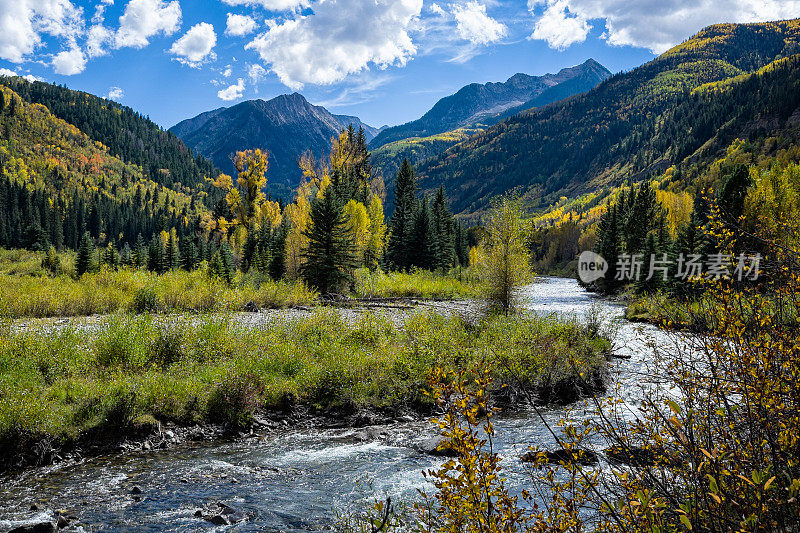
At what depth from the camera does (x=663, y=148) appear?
191875 millimetres

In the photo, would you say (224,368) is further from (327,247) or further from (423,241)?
(423,241)

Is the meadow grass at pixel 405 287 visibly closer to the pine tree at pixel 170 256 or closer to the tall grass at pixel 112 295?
the tall grass at pixel 112 295

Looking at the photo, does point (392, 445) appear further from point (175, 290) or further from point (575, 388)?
point (175, 290)

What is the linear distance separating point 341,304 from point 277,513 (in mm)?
22436

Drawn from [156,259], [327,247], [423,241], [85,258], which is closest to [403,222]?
[423,241]

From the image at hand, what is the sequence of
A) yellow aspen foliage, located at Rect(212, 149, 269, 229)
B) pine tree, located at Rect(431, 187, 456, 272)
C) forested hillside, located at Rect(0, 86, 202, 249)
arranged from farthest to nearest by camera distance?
1. forested hillside, located at Rect(0, 86, 202, 249)
2. pine tree, located at Rect(431, 187, 456, 272)
3. yellow aspen foliage, located at Rect(212, 149, 269, 229)

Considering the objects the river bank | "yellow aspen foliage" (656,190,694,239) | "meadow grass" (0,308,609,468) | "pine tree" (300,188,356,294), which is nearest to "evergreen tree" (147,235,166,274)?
"pine tree" (300,188,356,294)

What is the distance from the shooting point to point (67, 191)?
13888 centimetres

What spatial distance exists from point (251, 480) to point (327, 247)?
25.3 metres

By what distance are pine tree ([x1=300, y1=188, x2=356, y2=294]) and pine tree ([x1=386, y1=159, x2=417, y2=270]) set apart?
1966 cm

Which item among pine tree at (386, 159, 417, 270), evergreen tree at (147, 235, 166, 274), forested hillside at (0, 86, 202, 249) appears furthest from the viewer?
forested hillside at (0, 86, 202, 249)

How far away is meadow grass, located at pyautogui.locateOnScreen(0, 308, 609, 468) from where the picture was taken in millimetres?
9617

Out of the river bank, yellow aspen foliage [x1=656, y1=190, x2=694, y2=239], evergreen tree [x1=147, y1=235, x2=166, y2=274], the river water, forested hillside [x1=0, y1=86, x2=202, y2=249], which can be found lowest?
the river water

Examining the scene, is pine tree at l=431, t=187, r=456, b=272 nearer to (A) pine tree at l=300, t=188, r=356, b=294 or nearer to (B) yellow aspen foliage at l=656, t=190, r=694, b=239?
(A) pine tree at l=300, t=188, r=356, b=294
